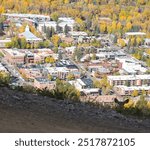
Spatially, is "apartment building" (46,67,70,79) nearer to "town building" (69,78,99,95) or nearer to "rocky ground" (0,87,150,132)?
"town building" (69,78,99,95)

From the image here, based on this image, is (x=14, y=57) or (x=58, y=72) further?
(x=14, y=57)

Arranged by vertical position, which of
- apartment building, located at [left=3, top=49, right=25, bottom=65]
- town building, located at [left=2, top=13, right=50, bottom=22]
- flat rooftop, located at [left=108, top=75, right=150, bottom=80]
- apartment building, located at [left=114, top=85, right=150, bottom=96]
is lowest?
apartment building, located at [left=114, top=85, right=150, bottom=96]

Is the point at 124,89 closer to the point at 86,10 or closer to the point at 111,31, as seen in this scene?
the point at 111,31

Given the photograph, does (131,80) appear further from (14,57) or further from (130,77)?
(14,57)

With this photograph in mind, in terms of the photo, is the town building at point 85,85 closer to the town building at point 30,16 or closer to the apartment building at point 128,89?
the apartment building at point 128,89

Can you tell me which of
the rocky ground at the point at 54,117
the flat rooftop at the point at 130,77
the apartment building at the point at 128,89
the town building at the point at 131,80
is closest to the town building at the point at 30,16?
the flat rooftop at the point at 130,77

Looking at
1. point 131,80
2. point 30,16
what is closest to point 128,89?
point 131,80

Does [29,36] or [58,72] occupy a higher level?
[29,36]

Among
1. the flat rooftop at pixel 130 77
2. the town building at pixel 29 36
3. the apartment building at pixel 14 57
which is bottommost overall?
the flat rooftop at pixel 130 77

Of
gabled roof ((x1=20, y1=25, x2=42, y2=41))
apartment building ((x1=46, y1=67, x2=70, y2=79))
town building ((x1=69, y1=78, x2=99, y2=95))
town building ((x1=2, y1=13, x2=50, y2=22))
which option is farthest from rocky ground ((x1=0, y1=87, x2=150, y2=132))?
town building ((x1=2, y1=13, x2=50, y2=22))

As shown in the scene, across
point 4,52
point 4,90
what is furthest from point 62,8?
point 4,90
